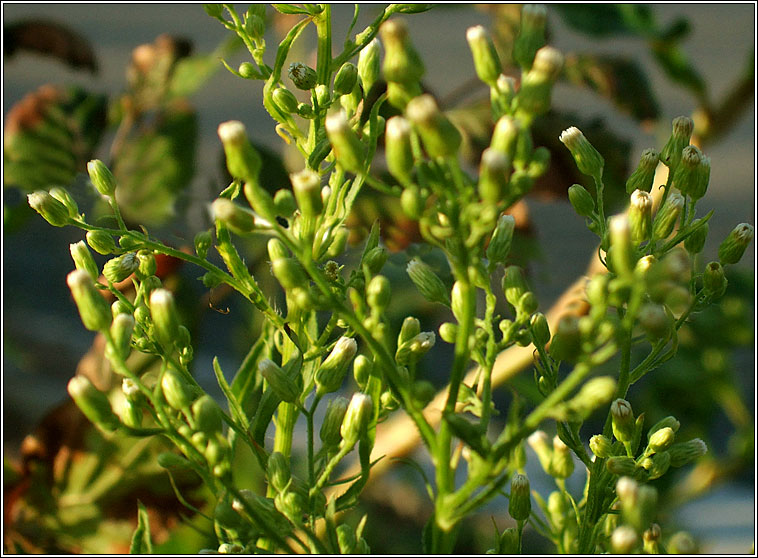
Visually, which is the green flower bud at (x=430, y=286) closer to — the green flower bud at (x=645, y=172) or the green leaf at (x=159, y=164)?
the green flower bud at (x=645, y=172)

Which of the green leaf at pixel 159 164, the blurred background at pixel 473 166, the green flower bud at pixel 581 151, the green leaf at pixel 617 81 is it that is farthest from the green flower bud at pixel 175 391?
the green leaf at pixel 617 81

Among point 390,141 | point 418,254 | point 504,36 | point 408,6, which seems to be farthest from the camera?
point 504,36

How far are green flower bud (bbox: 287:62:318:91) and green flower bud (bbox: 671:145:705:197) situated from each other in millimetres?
178

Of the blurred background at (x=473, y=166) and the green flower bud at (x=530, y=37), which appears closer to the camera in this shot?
the green flower bud at (x=530, y=37)

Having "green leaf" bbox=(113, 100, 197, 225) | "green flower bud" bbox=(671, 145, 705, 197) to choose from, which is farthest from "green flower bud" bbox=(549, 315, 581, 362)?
"green leaf" bbox=(113, 100, 197, 225)

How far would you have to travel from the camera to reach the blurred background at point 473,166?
0.93 m

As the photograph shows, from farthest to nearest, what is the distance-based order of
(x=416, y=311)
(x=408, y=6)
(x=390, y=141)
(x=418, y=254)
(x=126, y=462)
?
(x=416, y=311), (x=126, y=462), (x=418, y=254), (x=408, y=6), (x=390, y=141)

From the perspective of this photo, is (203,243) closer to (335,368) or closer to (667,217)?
(335,368)

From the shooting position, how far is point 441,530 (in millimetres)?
262

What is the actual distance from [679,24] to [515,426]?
90 centimetres

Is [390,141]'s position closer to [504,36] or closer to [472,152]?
[472,152]

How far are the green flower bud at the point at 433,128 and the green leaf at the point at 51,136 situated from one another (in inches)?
30.6

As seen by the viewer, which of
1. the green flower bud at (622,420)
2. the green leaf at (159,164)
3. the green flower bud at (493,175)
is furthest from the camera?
the green leaf at (159,164)

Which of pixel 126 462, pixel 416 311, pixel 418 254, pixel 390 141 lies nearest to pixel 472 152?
pixel 416 311
